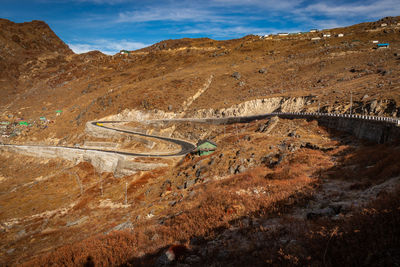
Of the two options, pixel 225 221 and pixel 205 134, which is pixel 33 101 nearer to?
pixel 205 134

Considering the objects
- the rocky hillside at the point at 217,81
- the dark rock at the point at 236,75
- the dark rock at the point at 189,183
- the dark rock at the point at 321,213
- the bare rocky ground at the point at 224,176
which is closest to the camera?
the bare rocky ground at the point at 224,176

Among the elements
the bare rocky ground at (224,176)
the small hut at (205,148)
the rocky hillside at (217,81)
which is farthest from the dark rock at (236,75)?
the small hut at (205,148)

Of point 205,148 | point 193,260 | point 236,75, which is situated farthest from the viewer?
point 236,75

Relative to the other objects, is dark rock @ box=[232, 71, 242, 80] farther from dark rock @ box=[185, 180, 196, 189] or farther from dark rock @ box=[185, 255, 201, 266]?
dark rock @ box=[185, 255, 201, 266]

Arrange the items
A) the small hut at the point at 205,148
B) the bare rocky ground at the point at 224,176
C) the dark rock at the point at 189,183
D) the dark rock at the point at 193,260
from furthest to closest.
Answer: the small hut at the point at 205,148 → the dark rock at the point at 189,183 → the bare rocky ground at the point at 224,176 → the dark rock at the point at 193,260

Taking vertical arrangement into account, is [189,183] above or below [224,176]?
below

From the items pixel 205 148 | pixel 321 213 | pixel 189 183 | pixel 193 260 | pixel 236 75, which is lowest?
pixel 189 183

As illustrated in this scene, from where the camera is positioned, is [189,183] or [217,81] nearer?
[189,183]

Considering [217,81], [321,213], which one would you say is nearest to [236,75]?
[217,81]

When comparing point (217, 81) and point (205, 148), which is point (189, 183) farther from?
point (217, 81)

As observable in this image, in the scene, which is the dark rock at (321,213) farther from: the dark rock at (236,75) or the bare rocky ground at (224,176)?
the dark rock at (236,75)

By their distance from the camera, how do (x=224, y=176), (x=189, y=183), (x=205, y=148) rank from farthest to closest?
(x=205, y=148) → (x=189, y=183) → (x=224, y=176)

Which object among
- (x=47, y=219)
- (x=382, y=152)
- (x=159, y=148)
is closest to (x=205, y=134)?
(x=159, y=148)

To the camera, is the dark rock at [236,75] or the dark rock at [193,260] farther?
the dark rock at [236,75]
